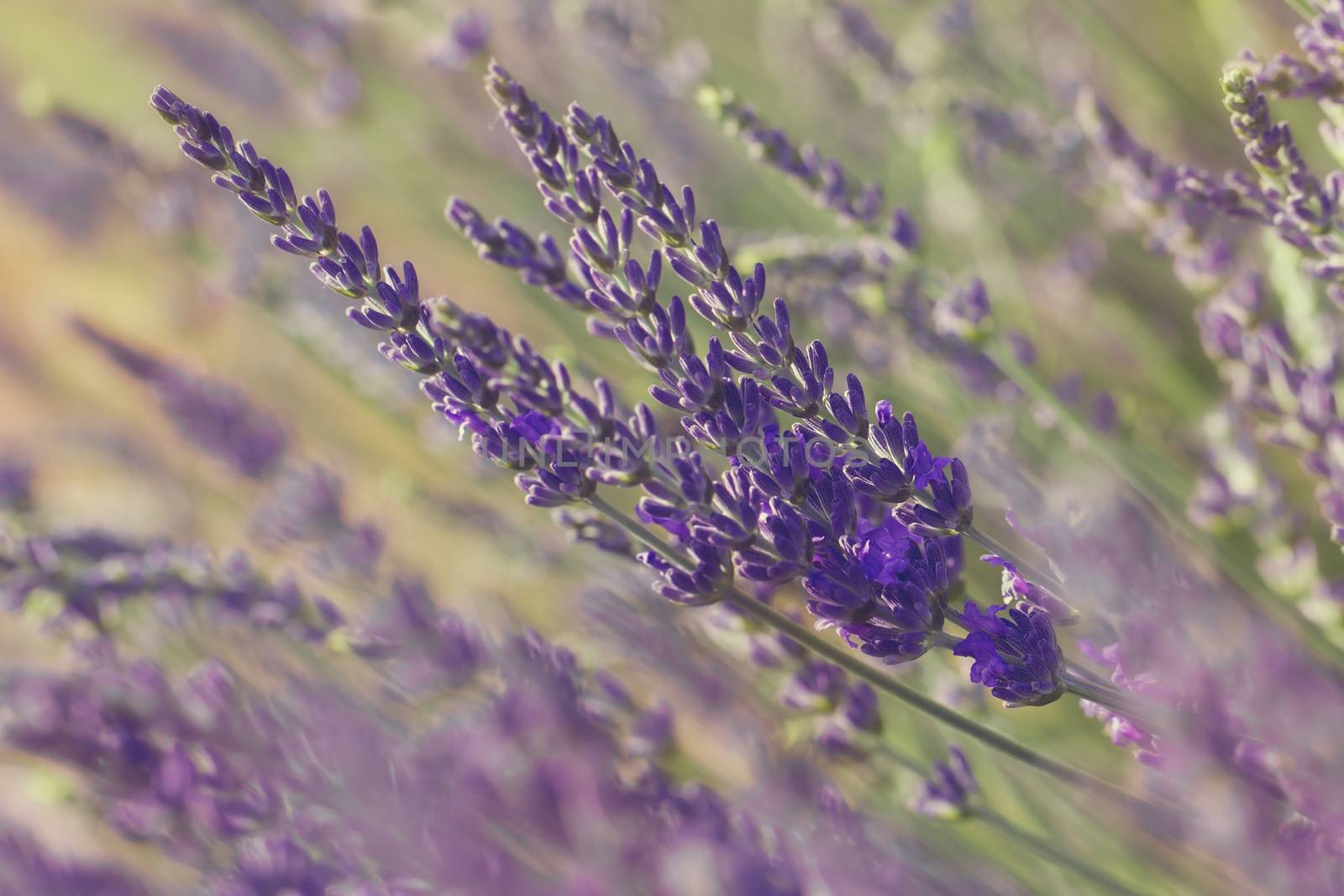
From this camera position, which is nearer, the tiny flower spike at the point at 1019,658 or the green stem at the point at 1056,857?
the tiny flower spike at the point at 1019,658

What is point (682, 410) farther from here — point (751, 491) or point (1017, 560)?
point (1017, 560)

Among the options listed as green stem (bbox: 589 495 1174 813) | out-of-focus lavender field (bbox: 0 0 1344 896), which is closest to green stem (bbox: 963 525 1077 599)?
A: out-of-focus lavender field (bbox: 0 0 1344 896)

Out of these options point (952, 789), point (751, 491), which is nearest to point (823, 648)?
point (751, 491)

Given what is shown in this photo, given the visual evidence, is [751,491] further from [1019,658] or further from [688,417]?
[1019,658]

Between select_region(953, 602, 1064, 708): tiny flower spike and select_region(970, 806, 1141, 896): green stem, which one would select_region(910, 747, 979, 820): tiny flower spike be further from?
select_region(953, 602, 1064, 708): tiny flower spike

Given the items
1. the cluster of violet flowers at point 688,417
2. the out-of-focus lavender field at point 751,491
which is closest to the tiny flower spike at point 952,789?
the out-of-focus lavender field at point 751,491

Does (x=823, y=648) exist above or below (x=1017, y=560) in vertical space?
below

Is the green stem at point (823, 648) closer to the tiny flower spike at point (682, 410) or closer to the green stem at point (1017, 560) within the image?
the tiny flower spike at point (682, 410)

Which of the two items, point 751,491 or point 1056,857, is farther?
point 1056,857

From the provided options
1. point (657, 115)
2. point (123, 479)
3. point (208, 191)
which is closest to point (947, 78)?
point (657, 115)
